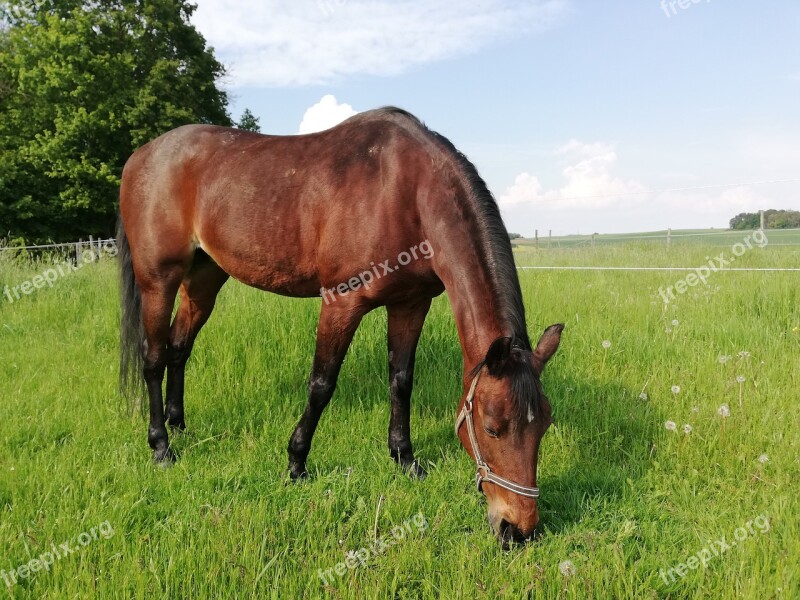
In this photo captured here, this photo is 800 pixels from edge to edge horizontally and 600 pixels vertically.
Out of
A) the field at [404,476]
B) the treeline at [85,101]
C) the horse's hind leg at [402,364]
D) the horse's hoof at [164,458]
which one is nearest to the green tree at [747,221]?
the field at [404,476]

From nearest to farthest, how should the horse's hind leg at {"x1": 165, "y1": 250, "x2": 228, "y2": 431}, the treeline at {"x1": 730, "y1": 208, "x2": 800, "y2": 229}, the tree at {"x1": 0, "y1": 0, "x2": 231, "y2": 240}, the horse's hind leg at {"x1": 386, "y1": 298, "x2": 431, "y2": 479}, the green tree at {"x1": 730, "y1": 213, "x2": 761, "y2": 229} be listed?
the horse's hind leg at {"x1": 386, "y1": 298, "x2": 431, "y2": 479}, the horse's hind leg at {"x1": 165, "y1": 250, "x2": 228, "y2": 431}, the treeline at {"x1": 730, "y1": 208, "x2": 800, "y2": 229}, the green tree at {"x1": 730, "y1": 213, "x2": 761, "y2": 229}, the tree at {"x1": 0, "y1": 0, "x2": 231, "y2": 240}

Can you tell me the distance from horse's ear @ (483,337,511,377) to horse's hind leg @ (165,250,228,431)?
2.81m

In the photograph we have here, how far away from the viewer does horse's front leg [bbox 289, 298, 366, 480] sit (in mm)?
3311

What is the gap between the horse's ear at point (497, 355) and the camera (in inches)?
92.7

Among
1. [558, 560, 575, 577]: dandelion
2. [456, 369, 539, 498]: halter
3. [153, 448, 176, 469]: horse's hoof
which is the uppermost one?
[456, 369, 539, 498]: halter

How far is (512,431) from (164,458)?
98.4 inches

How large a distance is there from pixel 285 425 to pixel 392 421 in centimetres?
89

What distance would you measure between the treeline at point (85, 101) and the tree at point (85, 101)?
0.04 m

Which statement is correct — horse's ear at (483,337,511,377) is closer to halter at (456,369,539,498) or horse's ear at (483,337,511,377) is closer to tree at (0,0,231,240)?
halter at (456,369,539,498)

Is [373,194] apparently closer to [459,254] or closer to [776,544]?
[459,254]

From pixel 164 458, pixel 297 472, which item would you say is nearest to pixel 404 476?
pixel 297 472

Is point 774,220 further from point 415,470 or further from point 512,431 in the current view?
point 512,431

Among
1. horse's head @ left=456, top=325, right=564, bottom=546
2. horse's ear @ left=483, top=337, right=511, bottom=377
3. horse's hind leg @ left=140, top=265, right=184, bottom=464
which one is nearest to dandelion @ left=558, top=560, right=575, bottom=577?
horse's head @ left=456, top=325, right=564, bottom=546

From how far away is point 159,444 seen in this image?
151 inches
